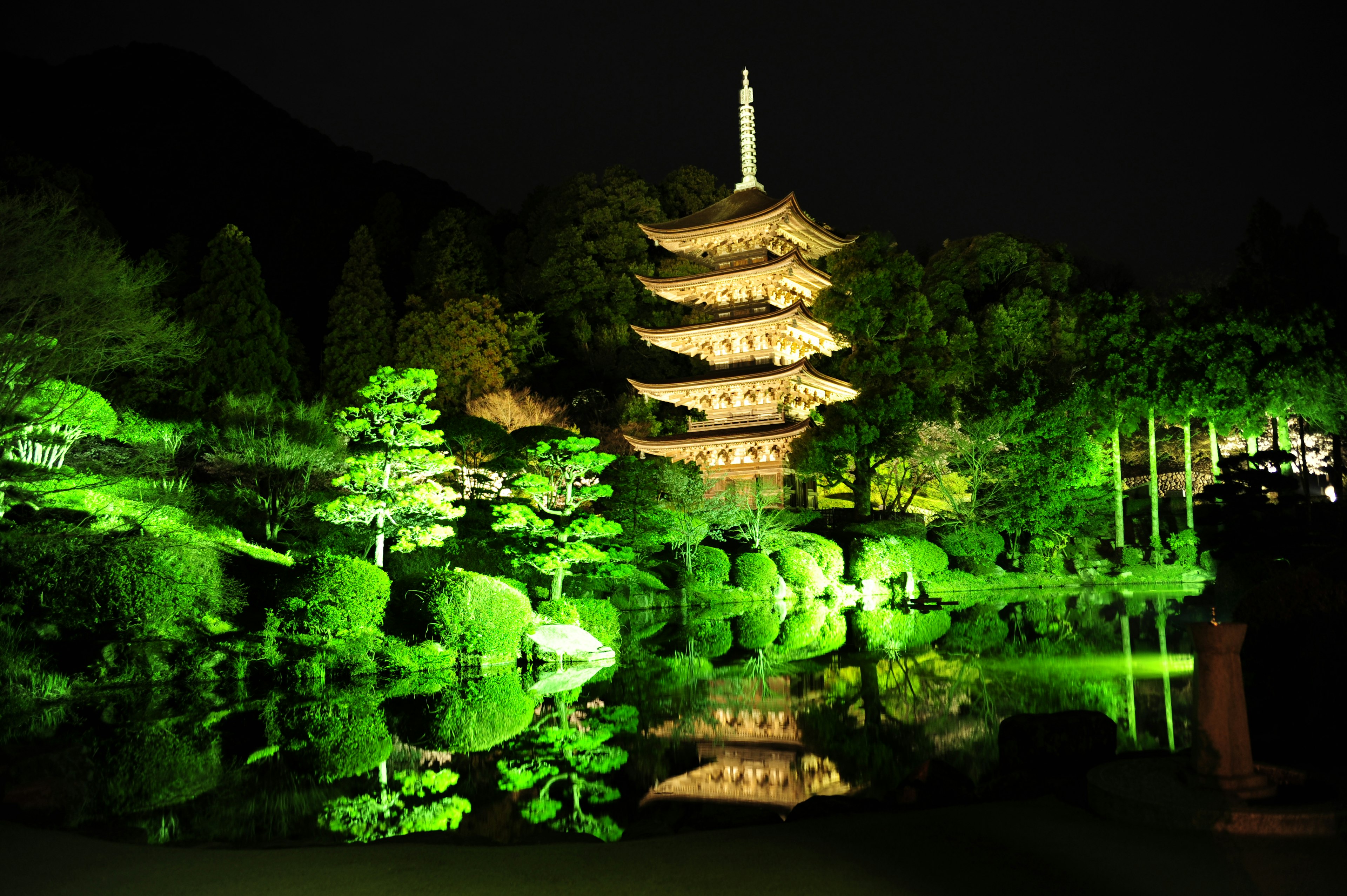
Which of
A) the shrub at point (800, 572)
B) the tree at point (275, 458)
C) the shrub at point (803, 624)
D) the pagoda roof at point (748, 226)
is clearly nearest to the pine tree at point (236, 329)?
the tree at point (275, 458)

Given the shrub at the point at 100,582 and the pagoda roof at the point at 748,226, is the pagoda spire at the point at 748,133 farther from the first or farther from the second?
the shrub at the point at 100,582

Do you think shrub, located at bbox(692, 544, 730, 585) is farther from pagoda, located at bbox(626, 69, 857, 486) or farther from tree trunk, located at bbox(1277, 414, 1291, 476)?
tree trunk, located at bbox(1277, 414, 1291, 476)

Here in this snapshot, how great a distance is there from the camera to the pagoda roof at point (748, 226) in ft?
103

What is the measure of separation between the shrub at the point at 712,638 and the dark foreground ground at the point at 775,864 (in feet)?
32.8

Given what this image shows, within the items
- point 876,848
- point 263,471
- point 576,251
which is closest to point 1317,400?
point 876,848

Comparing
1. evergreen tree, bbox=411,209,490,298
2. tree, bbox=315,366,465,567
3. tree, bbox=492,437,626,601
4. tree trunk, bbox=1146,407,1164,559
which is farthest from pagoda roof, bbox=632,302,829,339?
tree, bbox=315,366,465,567

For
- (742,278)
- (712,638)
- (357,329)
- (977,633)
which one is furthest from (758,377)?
(357,329)

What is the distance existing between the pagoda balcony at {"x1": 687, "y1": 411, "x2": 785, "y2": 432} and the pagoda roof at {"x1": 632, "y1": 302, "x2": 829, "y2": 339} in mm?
2871

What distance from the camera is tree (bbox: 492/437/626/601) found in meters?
15.9

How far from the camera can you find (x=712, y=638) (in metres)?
17.5

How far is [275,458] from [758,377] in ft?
48.8

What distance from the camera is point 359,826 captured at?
5.92 meters

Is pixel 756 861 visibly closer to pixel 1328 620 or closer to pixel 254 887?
pixel 254 887

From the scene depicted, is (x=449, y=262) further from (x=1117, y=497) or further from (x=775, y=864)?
(x=775, y=864)
